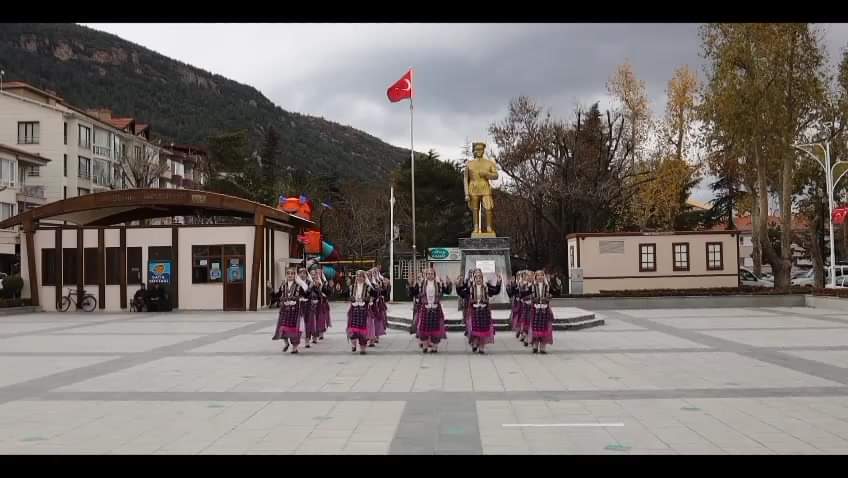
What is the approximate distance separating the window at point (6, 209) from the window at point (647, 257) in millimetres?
39231

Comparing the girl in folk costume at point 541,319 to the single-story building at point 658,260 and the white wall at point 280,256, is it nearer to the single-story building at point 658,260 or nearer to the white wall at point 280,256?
the white wall at point 280,256

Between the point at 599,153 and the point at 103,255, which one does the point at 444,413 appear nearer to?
the point at 103,255

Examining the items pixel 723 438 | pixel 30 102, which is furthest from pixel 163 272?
pixel 30 102

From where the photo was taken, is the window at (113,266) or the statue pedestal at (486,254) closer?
the statue pedestal at (486,254)

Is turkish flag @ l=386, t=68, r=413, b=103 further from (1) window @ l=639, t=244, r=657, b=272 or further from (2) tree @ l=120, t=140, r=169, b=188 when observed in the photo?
(2) tree @ l=120, t=140, r=169, b=188

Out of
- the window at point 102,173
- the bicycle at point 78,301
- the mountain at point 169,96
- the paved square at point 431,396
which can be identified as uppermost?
the mountain at point 169,96

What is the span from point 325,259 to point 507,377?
33.4m

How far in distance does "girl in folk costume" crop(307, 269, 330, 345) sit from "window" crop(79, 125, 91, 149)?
49.5 metres

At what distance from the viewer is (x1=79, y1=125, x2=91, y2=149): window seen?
193ft

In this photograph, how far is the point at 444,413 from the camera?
8.23 m

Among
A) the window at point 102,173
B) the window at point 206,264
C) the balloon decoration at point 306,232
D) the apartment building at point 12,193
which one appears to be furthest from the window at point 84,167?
the window at point 206,264

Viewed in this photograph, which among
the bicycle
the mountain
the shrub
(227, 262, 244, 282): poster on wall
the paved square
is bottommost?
the paved square

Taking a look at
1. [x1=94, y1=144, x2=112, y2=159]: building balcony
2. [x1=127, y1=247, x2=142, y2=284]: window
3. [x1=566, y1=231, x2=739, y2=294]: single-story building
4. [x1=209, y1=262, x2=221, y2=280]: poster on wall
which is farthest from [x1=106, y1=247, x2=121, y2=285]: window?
[x1=94, y1=144, x2=112, y2=159]: building balcony

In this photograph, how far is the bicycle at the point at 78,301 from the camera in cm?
2922
